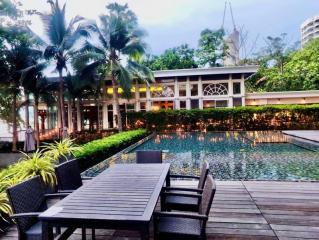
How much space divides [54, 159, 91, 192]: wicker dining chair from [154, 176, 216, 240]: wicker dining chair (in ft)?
4.22

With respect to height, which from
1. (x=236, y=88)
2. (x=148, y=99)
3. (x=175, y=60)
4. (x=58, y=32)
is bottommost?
(x=148, y=99)

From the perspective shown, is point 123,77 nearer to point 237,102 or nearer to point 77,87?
point 77,87

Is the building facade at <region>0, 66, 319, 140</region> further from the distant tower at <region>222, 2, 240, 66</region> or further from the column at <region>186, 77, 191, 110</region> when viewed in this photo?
the distant tower at <region>222, 2, 240, 66</region>

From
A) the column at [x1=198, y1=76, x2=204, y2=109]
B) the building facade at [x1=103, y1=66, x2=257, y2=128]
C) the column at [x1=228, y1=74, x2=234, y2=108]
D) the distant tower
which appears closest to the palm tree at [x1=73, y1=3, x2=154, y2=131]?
the building facade at [x1=103, y1=66, x2=257, y2=128]

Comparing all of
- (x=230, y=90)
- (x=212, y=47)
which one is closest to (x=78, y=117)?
(x=230, y=90)

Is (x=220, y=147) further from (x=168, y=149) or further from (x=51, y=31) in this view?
(x=51, y=31)

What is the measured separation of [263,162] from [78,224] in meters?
7.70

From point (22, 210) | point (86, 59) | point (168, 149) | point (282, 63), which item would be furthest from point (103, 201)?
point (282, 63)

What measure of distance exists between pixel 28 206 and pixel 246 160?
7.76 metres

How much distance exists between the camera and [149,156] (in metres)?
4.74

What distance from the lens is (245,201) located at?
4270 millimetres

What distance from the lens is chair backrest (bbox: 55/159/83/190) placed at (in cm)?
329

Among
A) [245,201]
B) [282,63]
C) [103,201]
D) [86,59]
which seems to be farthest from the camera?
[282,63]

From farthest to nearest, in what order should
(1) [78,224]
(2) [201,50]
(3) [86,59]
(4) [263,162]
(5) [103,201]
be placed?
(2) [201,50]
(3) [86,59]
(4) [263,162]
(5) [103,201]
(1) [78,224]
